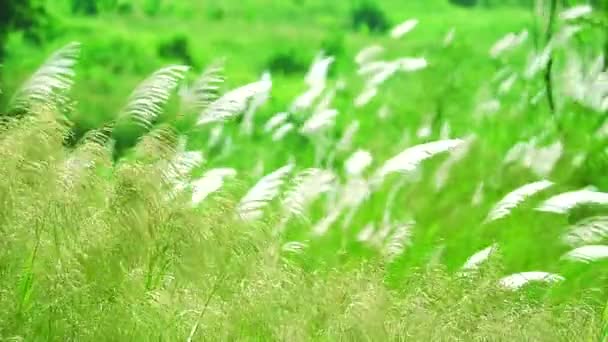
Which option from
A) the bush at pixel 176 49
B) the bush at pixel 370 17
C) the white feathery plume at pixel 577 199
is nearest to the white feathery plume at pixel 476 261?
the white feathery plume at pixel 577 199

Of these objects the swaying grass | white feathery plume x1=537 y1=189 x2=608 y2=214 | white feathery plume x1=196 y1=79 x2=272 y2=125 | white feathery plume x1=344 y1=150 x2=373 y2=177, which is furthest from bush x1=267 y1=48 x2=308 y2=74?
the swaying grass

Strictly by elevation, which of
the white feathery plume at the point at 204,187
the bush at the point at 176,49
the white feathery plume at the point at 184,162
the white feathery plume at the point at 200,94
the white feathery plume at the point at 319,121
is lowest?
the bush at the point at 176,49

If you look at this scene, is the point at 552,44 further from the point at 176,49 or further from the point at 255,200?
the point at 176,49

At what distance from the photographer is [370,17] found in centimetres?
891

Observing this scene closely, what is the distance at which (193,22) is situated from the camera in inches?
331

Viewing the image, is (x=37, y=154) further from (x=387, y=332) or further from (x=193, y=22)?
(x=193, y=22)

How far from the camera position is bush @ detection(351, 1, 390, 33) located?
8.83 metres

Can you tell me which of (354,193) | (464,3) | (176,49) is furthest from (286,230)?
(464,3)

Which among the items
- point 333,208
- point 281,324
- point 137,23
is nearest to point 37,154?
point 281,324

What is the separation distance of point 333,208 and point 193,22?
4.90 meters

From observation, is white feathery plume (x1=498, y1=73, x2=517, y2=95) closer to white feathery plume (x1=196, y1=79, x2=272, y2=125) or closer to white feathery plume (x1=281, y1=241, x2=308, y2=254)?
white feathery plume (x1=281, y1=241, x2=308, y2=254)

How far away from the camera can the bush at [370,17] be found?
883cm

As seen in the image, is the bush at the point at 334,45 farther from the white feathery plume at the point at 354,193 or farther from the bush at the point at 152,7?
the white feathery plume at the point at 354,193

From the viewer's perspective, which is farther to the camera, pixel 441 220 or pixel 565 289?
pixel 441 220
